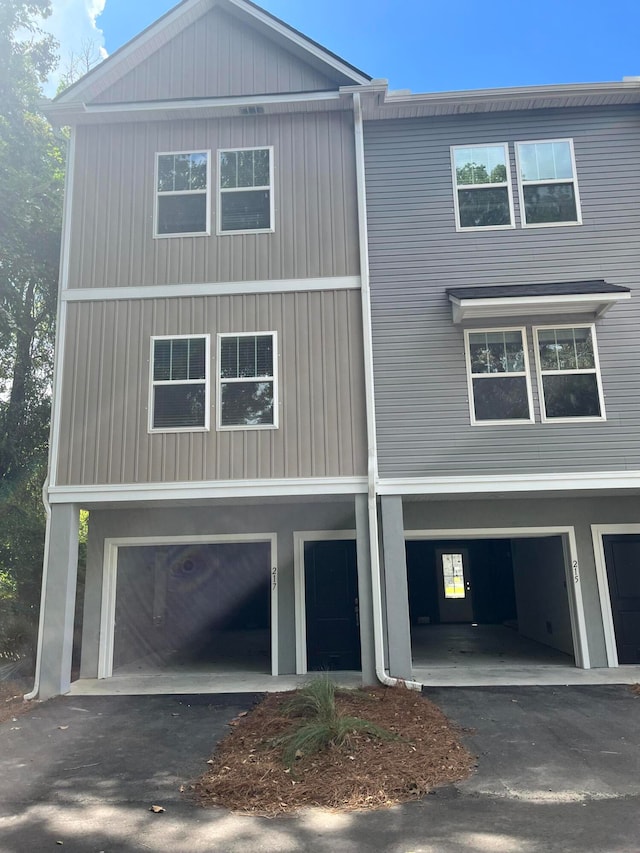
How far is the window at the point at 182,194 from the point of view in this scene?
Result: 911 cm

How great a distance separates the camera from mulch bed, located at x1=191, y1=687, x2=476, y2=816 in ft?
14.6

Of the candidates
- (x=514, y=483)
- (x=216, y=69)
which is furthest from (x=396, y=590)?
(x=216, y=69)

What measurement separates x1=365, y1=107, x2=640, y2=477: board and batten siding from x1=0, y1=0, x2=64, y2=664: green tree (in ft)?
23.3

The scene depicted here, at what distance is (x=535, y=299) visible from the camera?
8289 millimetres

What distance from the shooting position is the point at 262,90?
30.5 feet

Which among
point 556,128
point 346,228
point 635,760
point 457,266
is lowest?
point 635,760

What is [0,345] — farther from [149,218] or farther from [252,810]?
[252,810]

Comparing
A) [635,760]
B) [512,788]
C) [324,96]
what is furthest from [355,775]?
[324,96]

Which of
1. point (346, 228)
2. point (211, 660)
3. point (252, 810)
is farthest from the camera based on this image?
point (211, 660)

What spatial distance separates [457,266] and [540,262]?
123 cm

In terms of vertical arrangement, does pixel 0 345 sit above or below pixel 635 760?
above

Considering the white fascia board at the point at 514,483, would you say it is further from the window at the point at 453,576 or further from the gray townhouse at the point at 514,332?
the window at the point at 453,576

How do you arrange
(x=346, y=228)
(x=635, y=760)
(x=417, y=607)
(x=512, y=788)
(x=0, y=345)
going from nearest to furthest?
(x=512, y=788), (x=635, y=760), (x=346, y=228), (x=0, y=345), (x=417, y=607)

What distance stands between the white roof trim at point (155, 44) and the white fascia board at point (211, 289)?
3.01 metres
